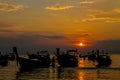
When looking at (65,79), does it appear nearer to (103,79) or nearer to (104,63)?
(103,79)

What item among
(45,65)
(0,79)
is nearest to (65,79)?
(0,79)

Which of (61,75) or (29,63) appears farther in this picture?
(29,63)

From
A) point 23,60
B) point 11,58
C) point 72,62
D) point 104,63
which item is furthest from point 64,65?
point 11,58

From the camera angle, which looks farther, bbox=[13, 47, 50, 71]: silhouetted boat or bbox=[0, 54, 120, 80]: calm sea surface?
bbox=[13, 47, 50, 71]: silhouetted boat

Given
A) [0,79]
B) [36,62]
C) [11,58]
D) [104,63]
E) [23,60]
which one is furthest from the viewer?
[11,58]

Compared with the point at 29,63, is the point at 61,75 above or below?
below

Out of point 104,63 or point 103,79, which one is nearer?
point 103,79

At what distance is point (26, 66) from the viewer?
222 ft

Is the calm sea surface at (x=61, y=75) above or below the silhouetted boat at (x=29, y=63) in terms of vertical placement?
below

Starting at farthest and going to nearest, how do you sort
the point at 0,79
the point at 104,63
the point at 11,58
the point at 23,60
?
1. the point at 11,58
2. the point at 104,63
3. the point at 23,60
4. the point at 0,79

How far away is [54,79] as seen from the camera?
4581 centimetres

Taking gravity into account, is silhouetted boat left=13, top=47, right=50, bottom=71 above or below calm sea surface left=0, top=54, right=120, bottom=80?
above

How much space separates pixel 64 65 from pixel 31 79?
31.7m

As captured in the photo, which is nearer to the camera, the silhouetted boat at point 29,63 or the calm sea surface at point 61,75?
the calm sea surface at point 61,75
